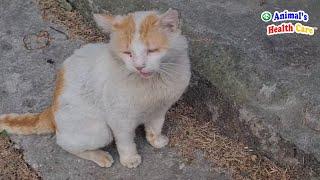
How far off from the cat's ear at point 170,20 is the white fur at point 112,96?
1.6 inches

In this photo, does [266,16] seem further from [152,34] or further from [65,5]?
[65,5]

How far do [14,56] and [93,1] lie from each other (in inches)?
24.8

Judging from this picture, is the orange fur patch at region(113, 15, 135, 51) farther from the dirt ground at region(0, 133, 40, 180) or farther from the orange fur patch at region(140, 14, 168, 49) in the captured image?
the dirt ground at region(0, 133, 40, 180)

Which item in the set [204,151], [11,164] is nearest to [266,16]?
[204,151]

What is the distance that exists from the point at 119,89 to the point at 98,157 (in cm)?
51

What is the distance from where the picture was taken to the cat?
2.35m

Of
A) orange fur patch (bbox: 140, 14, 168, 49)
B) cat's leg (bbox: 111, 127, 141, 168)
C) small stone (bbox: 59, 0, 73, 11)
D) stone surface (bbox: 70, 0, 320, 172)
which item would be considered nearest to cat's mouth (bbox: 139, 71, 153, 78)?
orange fur patch (bbox: 140, 14, 168, 49)

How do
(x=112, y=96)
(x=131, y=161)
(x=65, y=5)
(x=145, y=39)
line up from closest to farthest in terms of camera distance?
(x=145, y=39), (x=112, y=96), (x=131, y=161), (x=65, y=5)

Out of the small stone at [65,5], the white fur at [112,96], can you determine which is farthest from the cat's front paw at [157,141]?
the small stone at [65,5]

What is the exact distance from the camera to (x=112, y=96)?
8.40 feet

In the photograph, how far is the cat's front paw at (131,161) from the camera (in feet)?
9.34

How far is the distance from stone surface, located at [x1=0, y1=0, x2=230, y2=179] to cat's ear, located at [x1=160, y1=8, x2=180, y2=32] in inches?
32.7

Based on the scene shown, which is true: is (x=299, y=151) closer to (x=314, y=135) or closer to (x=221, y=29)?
(x=314, y=135)

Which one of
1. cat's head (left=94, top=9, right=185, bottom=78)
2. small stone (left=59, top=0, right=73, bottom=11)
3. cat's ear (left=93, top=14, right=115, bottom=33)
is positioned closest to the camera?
cat's head (left=94, top=9, right=185, bottom=78)
